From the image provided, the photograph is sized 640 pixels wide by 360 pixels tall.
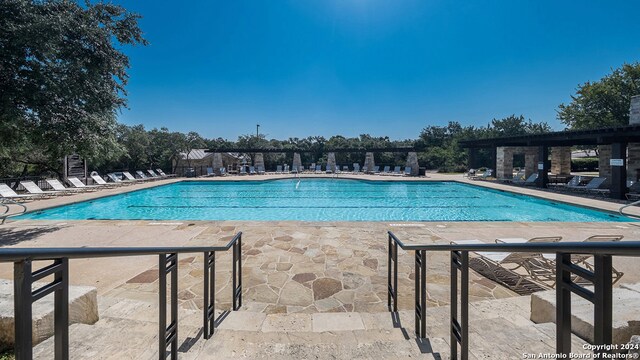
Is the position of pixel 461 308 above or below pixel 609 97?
below

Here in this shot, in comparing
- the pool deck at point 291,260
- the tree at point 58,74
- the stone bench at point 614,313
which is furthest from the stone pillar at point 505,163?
the tree at point 58,74

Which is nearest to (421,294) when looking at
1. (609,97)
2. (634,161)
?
(634,161)

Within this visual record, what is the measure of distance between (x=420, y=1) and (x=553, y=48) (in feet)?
43.2

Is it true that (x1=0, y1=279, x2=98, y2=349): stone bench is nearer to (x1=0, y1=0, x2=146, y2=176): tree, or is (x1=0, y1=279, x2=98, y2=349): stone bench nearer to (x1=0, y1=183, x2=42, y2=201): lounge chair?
(x1=0, y1=0, x2=146, y2=176): tree

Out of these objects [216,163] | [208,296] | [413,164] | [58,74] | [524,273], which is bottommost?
[524,273]

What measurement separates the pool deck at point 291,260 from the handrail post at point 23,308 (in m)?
2.57

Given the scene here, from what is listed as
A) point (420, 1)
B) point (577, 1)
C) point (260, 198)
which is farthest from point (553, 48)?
point (260, 198)

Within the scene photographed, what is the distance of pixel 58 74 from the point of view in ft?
24.3

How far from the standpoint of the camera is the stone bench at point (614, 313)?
1.91 meters

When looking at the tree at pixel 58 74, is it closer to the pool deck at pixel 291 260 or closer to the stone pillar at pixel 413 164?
the pool deck at pixel 291 260

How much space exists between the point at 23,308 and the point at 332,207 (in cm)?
1162

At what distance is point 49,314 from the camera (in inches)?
80.2

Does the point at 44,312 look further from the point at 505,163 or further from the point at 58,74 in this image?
the point at 505,163

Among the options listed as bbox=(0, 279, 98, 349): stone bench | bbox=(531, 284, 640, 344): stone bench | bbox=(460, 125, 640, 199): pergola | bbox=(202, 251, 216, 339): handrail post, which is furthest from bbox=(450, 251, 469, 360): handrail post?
bbox=(460, 125, 640, 199): pergola
